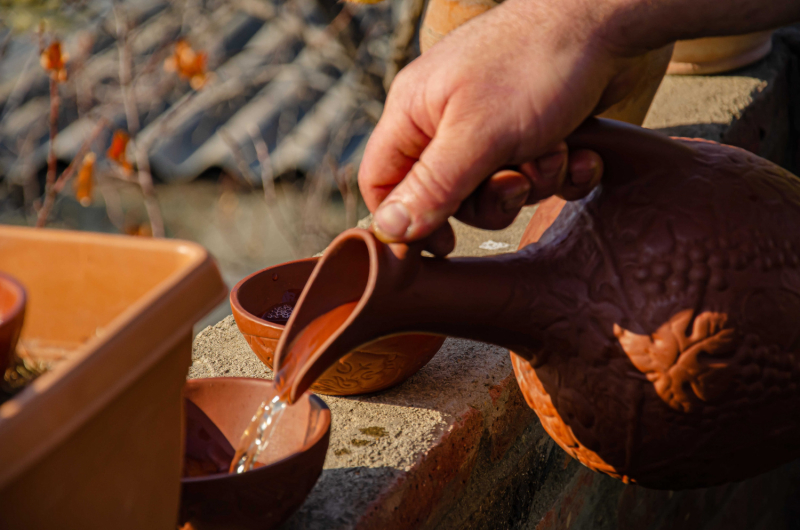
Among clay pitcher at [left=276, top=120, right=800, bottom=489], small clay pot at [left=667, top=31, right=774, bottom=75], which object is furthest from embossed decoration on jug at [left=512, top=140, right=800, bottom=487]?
small clay pot at [left=667, top=31, right=774, bottom=75]

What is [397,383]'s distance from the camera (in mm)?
1049

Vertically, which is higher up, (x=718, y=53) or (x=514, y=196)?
Answer: (x=514, y=196)

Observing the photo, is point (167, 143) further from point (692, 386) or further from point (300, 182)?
point (692, 386)

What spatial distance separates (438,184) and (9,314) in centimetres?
37

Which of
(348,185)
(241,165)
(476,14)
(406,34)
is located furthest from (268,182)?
(476,14)

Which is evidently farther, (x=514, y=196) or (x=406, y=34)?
(x=406, y=34)

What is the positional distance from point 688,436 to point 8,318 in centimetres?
64

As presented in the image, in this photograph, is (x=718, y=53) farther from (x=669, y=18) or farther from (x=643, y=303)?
(x=643, y=303)

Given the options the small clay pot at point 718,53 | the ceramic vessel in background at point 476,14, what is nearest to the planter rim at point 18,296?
the ceramic vessel in background at point 476,14

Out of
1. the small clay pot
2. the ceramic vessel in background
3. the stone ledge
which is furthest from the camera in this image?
the small clay pot

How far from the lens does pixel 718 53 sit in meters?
2.32

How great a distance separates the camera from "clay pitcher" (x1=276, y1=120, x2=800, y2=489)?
71 centimetres

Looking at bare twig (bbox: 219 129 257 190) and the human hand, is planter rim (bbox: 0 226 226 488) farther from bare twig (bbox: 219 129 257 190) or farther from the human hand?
bare twig (bbox: 219 129 257 190)

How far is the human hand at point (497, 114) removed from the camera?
67 centimetres
